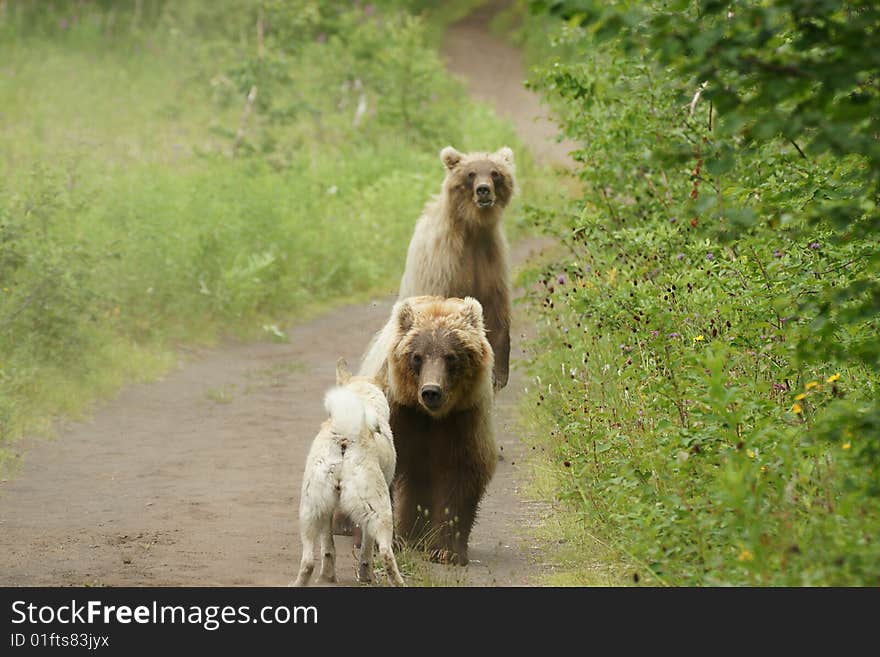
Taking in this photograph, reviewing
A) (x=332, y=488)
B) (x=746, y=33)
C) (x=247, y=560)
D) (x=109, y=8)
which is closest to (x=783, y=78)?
(x=746, y=33)

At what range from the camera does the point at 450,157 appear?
1071cm

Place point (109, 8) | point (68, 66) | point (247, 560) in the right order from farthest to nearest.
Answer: point (109, 8) < point (68, 66) < point (247, 560)

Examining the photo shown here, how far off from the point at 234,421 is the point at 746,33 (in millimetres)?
7775

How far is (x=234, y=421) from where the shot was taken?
37.2ft

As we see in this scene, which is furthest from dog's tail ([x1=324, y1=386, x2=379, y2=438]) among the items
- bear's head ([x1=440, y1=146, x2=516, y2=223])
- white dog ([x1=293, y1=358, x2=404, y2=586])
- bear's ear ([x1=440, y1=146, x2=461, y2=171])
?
bear's ear ([x1=440, y1=146, x2=461, y2=171])

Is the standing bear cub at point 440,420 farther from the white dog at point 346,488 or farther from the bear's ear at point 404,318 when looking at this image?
the white dog at point 346,488

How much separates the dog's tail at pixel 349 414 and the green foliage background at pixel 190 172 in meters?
4.75

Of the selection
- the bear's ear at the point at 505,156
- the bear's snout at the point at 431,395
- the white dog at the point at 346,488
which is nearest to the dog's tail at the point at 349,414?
the white dog at the point at 346,488

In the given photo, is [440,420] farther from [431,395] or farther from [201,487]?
[201,487]

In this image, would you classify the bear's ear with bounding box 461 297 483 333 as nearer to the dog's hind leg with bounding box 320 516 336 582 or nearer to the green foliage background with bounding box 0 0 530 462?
the dog's hind leg with bounding box 320 516 336 582

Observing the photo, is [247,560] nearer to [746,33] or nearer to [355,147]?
[746,33]

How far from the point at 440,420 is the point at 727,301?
1684 millimetres
